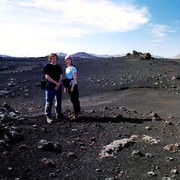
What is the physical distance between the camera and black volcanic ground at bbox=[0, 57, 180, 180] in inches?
254

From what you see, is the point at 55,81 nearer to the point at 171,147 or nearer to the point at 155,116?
the point at 155,116

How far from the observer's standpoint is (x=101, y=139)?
8.22 m

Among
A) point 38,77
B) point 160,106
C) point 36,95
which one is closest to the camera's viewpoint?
point 160,106

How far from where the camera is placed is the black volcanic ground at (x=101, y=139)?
254 inches

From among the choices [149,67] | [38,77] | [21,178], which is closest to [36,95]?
[38,77]

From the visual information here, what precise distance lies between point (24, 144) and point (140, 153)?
249 centimetres

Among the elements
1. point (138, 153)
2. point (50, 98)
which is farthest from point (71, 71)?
point (138, 153)

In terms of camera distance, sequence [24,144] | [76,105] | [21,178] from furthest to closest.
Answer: [76,105]
[24,144]
[21,178]

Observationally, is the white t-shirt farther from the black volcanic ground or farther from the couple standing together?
the black volcanic ground

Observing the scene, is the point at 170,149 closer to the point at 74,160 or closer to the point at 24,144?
the point at 74,160

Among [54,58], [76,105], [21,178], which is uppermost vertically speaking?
[54,58]

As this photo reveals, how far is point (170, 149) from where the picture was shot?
731 centimetres

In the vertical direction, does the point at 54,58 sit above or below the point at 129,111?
above

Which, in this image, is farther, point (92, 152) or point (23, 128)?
point (23, 128)
